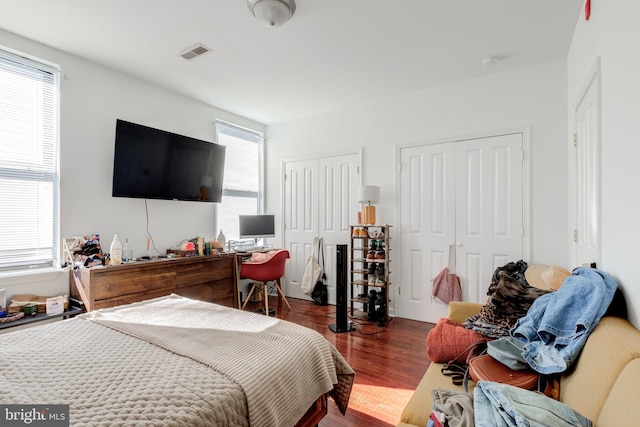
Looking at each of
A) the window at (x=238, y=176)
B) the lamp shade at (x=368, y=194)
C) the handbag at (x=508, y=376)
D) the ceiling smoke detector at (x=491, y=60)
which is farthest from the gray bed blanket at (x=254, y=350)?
the ceiling smoke detector at (x=491, y=60)

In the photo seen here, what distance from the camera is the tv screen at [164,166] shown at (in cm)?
303

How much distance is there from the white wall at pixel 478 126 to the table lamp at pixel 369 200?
23cm

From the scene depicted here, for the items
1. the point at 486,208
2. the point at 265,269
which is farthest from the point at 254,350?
the point at 486,208

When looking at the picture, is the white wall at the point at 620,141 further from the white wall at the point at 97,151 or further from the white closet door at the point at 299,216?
the white wall at the point at 97,151

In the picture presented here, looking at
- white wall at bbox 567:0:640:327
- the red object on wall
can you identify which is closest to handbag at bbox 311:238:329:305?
white wall at bbox 567:0:640:327

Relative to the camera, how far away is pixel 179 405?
3.21 ft

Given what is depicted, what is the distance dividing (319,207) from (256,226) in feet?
3.22

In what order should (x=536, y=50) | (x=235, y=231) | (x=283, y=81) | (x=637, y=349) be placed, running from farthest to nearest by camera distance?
(x=235, y=231), (x=283, y=81), (x=536, y=50), (x=637, y=349)

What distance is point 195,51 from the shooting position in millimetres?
2809

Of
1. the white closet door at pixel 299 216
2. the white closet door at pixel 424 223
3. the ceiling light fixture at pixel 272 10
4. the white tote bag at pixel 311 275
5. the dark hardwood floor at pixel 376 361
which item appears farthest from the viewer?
the white closet door at pixel 299 216

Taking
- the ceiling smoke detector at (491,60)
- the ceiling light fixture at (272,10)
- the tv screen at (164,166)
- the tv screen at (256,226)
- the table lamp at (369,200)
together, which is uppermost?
the ceiling smoke detector at (491,60)

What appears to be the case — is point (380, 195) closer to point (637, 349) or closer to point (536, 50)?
point (536, 50)

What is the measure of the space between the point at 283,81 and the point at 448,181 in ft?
7.32

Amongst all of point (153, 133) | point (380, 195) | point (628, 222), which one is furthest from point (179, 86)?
point (628, 222)
